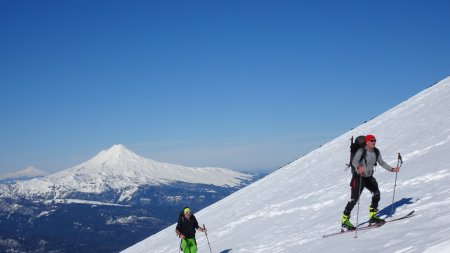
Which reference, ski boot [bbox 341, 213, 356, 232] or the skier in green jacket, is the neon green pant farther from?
ski boot [bbox 341, 213, 356, 232]

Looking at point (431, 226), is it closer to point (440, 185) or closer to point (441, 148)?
point (440, 185)

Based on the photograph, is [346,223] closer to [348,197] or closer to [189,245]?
[189,245]

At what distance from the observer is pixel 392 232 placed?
35.9ft

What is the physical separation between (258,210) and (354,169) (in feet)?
43.4

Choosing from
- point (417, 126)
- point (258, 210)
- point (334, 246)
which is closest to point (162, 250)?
point (258, 210)

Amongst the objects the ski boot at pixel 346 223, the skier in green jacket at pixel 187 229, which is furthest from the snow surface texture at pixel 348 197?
the skier in green jacket at pixel 187 229

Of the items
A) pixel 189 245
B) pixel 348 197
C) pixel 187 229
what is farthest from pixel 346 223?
pixel 348 197

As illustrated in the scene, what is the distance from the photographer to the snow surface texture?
35.8 ft

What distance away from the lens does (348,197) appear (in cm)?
1959

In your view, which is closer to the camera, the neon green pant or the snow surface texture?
the snow surface texture

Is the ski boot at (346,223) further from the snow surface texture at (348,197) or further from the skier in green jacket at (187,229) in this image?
the skier in green jacket at (187,229)

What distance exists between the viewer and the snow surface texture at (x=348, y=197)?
1092 centimetres

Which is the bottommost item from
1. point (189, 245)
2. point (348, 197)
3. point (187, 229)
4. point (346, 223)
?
point (346, 223)

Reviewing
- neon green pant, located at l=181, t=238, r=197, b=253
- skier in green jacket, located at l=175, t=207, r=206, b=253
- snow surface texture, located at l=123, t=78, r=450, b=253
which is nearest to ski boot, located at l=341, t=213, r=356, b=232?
snow surface texture, located at l=123, t=78, r=450, b=253
